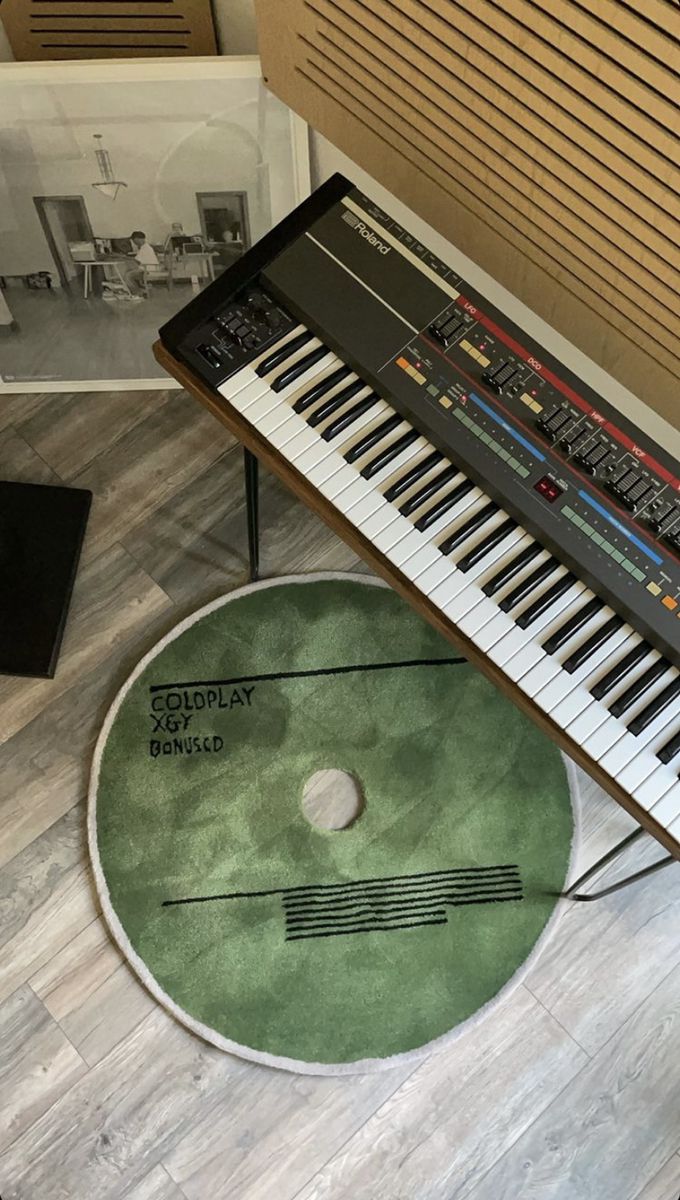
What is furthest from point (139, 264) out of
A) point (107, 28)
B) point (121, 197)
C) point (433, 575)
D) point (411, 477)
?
point (433, 575)

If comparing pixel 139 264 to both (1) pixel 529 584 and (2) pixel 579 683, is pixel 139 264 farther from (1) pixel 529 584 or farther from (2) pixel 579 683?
(2) pixel 579 683

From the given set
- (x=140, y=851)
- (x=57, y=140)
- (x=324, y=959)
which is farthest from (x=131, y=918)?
(x=57, y=140)

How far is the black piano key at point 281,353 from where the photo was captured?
1453 millimetres

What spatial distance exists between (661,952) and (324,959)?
58 centimetres

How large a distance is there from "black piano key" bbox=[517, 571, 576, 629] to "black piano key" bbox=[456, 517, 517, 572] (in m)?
0.09

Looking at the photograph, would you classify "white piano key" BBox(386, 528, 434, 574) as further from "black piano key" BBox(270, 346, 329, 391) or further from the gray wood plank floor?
the gray wood plank floor

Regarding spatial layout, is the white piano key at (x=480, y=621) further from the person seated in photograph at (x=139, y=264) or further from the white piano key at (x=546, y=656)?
the person seated in photograph at (x=139, y=264)

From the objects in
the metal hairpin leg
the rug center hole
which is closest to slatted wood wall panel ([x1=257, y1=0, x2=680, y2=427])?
the metal hairpin leg

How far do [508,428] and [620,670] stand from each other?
13.1 inches

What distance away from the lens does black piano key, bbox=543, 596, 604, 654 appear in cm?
134

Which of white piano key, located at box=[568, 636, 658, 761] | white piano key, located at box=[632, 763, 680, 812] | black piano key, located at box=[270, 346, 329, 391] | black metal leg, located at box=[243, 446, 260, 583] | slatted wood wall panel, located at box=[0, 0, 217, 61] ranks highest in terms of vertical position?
slatted wood wall panel, located at box=[0, 0, 217, 61]

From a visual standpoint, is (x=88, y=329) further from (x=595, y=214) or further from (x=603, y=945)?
(x=603, y=945)

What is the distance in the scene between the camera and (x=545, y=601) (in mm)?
1356

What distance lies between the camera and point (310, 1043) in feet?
5.88
